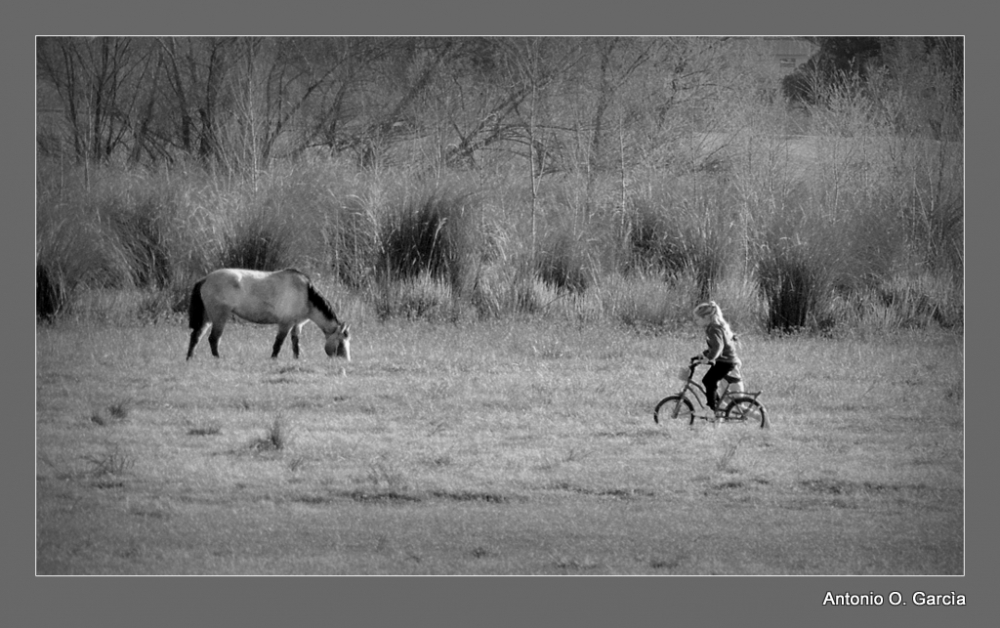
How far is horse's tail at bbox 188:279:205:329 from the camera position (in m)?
9.93

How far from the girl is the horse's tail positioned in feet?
13.1

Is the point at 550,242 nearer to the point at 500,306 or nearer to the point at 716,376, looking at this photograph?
the point at 500,306

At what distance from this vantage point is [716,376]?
834 centimetres

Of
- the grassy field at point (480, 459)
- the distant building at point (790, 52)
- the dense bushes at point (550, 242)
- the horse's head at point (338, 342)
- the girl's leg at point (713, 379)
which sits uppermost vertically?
the distant building at point (790, 52)

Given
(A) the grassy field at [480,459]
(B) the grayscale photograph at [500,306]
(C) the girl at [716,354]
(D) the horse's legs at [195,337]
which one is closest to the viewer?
(A) the grassy field at [480,459]

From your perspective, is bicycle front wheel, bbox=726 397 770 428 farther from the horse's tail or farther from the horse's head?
the horse's tail

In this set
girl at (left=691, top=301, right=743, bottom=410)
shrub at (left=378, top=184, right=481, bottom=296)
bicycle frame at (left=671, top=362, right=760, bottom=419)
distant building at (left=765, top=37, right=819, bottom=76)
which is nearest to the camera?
girl at (left=691, top=301, right=743, bottom=410)

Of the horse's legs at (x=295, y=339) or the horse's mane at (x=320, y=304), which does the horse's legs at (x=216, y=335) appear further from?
the horse's mane at (x=320, y=304)

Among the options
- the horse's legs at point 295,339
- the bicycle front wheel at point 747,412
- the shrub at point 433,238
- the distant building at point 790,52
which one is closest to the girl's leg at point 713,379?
the bicycle front wheel at point 747,412

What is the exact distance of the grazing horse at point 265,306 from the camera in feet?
32.6

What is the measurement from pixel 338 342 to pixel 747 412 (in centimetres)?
332

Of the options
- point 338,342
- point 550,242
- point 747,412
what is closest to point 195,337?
point 338,342

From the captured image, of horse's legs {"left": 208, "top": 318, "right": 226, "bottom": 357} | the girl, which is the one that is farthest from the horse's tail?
the girl

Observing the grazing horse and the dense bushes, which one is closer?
the grazing horse
